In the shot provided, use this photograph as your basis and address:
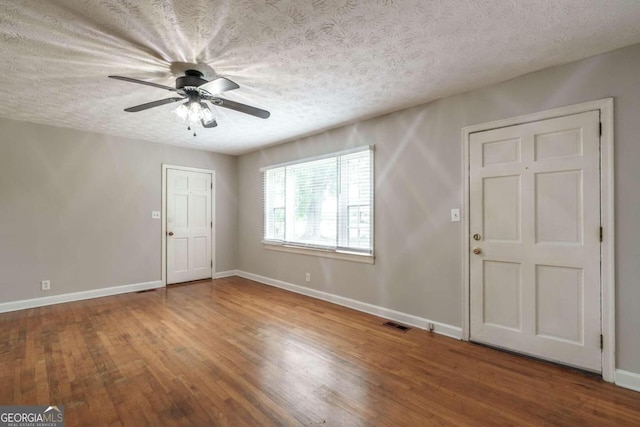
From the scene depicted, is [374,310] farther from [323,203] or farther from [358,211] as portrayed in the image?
[323,203]

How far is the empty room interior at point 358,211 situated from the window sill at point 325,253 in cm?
4

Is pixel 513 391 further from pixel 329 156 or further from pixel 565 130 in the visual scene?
pixel 329 156

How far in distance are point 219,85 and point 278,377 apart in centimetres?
231

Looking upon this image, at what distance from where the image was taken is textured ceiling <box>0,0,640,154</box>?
177cm

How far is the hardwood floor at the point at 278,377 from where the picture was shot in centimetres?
185

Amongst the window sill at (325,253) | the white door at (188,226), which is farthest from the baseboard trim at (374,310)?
the white door at (188,226)

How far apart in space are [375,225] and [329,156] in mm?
1247

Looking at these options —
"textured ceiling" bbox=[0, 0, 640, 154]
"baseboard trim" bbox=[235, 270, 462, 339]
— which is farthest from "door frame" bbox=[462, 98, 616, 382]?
"baseboard trim" bbox=[235, 270, 462, 339]

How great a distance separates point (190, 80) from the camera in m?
2.41

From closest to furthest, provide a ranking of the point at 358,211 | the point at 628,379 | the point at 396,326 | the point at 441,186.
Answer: the point at 628,379
the point at 441,186
the point at 396,326
the point at 358,211

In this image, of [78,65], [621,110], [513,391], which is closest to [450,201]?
[621,110]

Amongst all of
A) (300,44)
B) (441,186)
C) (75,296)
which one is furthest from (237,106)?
(75,296)

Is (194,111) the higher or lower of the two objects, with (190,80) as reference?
lower

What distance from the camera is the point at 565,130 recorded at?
2.42 metres
